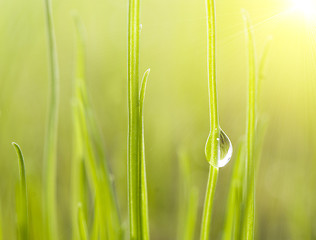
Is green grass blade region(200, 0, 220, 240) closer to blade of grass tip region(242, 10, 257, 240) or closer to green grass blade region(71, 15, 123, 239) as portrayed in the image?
blade of grass tip region(242, 10, 257, 240)

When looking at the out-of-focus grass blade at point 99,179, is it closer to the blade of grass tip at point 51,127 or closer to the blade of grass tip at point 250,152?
the blade of grass tip at point 51,127

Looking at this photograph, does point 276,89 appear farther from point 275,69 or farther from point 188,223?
point 188,223

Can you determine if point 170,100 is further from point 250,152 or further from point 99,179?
point 250,152

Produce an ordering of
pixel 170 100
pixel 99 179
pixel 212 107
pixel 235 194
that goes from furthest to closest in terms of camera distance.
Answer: pixel 170 100, pixel 99 179, pixel 235 194, pixel 212 107

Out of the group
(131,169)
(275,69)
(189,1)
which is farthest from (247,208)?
(189,1)

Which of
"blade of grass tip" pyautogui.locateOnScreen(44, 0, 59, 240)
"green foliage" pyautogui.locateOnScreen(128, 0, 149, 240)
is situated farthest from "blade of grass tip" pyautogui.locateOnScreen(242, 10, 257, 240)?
"blade of grass tip" pyautogui.locateOnScreen(44, 0, 59, 240)

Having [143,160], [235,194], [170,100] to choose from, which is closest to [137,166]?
[143,160]
